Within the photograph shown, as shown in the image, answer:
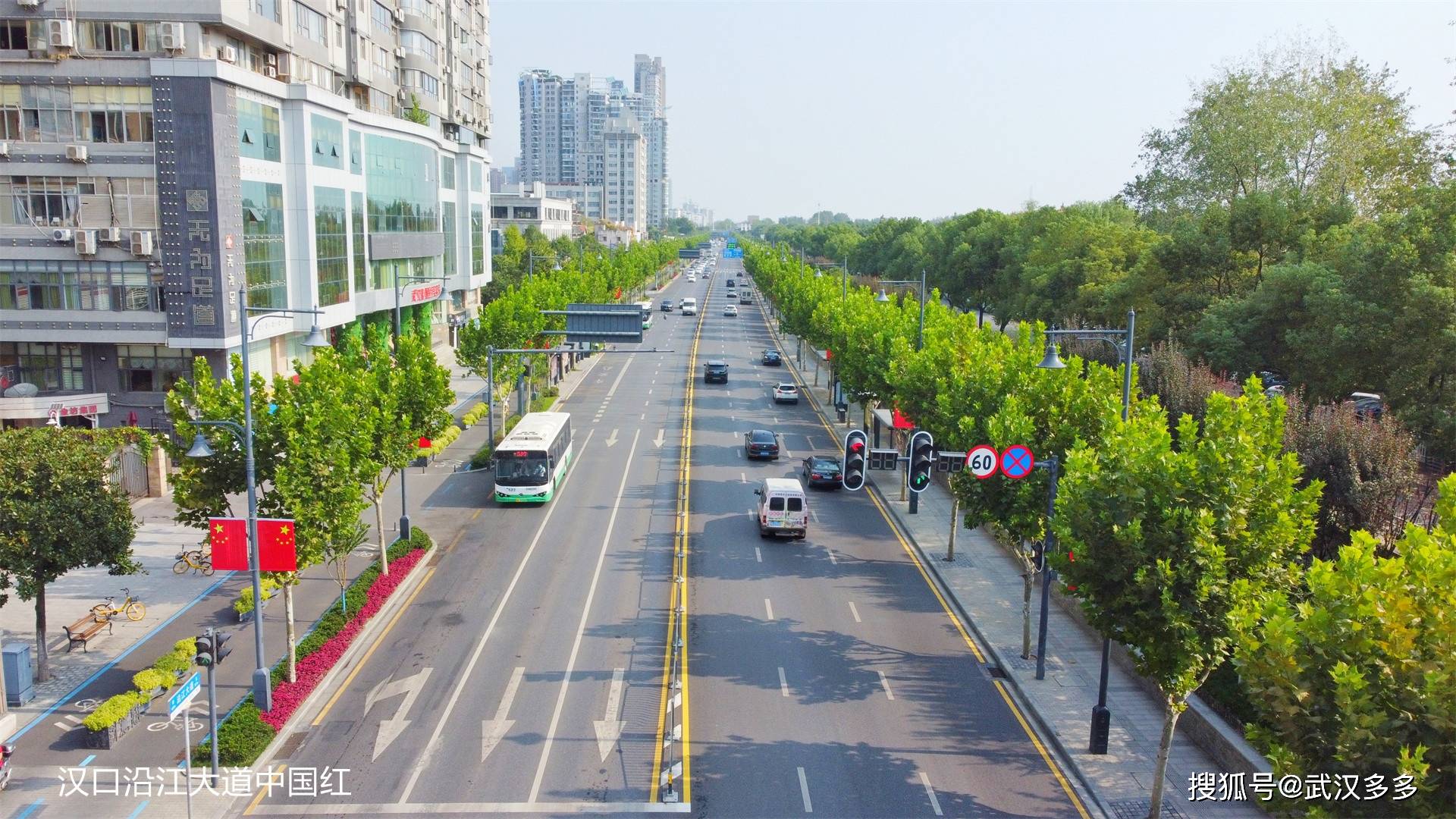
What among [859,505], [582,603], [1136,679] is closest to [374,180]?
[859,505]

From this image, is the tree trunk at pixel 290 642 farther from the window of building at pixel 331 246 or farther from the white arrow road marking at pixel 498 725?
the window of building at pixel 331 246

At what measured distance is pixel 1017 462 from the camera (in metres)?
23.1

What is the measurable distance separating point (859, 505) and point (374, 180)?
40612 mm

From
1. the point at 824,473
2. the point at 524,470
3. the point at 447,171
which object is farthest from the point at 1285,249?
the point at 447,171

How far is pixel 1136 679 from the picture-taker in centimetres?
2353

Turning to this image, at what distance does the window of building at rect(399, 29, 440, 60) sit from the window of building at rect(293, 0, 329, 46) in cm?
1526

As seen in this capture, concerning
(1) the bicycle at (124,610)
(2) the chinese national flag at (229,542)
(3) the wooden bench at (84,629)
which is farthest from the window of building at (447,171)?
(2) the chinese national flag at (229,542)

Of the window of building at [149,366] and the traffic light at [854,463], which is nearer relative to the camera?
the traffic light at [854,463]

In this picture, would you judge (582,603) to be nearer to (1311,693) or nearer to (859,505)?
(859,505)

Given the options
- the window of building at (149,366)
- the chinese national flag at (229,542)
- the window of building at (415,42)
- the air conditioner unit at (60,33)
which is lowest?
the chinese national flag at (229,542)

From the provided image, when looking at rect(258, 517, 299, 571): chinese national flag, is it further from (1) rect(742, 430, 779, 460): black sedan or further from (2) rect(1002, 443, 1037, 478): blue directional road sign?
(1) rect(742, 430, 779, 460): black sedan

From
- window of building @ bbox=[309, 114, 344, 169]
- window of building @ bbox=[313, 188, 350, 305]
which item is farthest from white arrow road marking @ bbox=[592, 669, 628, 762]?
window of building @ bbox=[309, 114, 344, 169]

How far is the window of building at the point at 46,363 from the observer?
46.9m

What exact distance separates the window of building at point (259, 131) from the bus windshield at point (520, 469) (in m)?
20.3
